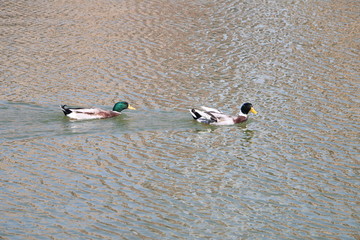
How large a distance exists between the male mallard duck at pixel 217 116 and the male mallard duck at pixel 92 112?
228 centimetres

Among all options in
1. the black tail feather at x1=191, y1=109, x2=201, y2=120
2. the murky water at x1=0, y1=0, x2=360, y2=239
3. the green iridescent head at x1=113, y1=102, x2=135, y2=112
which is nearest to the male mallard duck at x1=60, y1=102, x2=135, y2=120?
the green iridescent head at x1=113, y1=102, x2=135, y2=112

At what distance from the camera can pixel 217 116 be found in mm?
19922

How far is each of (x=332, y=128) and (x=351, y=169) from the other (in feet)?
10.7

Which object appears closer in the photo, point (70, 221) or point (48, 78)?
point (70, 221)

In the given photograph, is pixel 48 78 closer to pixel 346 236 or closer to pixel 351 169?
pixel 351 169

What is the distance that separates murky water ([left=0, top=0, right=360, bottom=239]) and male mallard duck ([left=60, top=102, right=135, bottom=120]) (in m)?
0.30

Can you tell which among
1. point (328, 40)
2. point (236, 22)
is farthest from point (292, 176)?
point (236, 22)

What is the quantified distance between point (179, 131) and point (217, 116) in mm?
1317

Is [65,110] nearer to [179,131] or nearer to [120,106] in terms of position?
[120,106]

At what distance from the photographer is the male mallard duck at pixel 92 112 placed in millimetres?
19953

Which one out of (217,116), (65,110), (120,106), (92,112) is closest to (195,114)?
(217,116)

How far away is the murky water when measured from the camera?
43.8 ft

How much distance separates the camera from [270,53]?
2888 centimetres

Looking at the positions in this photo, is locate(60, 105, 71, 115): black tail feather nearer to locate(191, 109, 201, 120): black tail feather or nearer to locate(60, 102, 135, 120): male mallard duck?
locate(60, 102, 135, 120): male mallard duck
